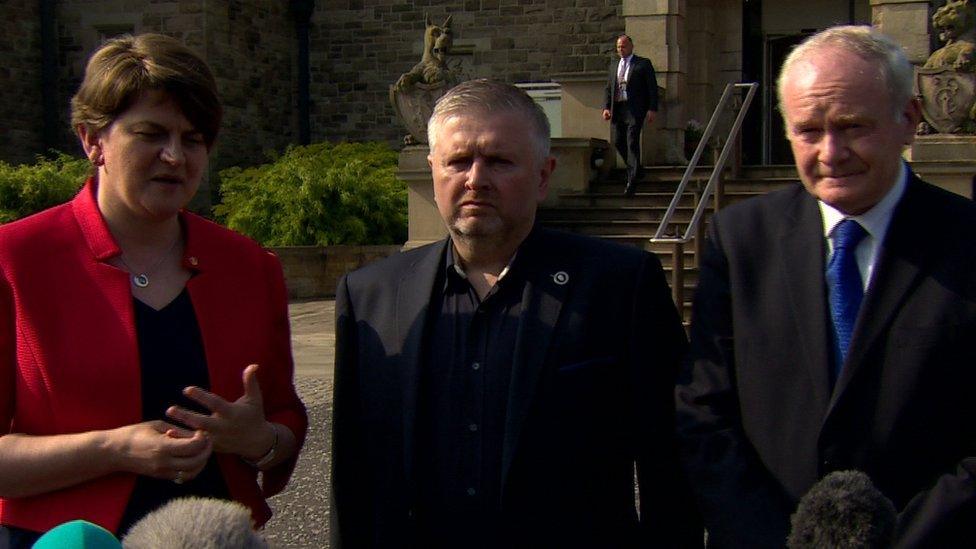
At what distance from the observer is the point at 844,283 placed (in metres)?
2.62

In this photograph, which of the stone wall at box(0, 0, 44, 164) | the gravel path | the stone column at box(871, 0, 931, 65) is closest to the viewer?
the gravel path

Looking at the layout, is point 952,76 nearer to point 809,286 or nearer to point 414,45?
point 809,286

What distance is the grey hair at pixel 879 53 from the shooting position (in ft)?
8.20

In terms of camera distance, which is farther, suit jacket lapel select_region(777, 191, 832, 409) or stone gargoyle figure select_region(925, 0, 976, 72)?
stone gargoyle figure select_region(925, 0, 976, 72)

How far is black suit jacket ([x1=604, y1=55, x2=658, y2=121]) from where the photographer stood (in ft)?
46.7

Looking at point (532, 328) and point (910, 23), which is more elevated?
point (910, 23)

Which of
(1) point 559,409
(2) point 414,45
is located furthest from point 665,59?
(1) point 559,409

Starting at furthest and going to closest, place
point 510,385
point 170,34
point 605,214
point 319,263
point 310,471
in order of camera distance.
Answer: point 170,34
point 319,263
point 605,214
point 310,471
point 510,385

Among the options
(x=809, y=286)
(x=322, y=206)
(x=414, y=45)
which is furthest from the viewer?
(x=414, y=45)

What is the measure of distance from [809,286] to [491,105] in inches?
31.2

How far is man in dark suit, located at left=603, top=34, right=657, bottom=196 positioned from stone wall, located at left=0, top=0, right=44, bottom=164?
12.7 m

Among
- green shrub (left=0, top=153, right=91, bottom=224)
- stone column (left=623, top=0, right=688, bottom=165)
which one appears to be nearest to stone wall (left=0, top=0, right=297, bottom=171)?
green shrub (left=0, top=153, right=91, bottom=224)

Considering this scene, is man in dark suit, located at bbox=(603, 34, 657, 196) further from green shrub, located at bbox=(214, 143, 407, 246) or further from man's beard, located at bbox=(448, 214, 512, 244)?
man's beard, located at bbox=(448, 214, 512, 244)

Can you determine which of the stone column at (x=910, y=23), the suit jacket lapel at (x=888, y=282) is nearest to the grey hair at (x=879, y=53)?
the suit jacket lapel at (x=888, y=282)
